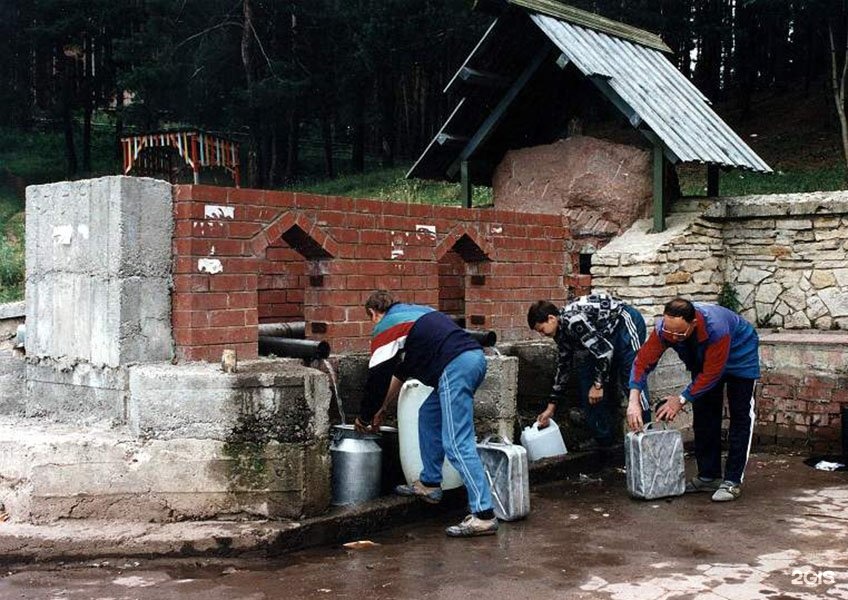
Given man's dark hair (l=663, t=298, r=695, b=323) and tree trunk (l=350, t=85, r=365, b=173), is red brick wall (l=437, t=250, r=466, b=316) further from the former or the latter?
tree trunk (l=350, t=85, r=365, b=173)

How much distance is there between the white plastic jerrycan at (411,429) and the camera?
6.07 meters

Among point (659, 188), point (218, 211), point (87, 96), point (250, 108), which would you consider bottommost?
→ point (218, 211)

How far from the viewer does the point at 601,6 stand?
26156mm

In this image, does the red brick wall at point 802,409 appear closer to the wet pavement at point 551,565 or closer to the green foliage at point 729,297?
the green foliage at point 729,297

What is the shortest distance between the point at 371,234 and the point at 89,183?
2.02 meters

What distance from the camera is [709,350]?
623cm

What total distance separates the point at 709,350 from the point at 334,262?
106 inches

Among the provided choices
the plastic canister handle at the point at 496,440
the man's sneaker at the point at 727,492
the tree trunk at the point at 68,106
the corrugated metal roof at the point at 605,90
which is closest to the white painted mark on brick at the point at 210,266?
the plastic canister handle at the point at 496,440

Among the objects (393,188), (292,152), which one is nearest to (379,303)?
(393,188)

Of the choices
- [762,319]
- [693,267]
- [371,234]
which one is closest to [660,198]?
[693,267]

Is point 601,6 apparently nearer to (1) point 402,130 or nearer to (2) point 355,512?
(1) point 402,130

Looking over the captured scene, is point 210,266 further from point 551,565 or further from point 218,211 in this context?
point 551,565

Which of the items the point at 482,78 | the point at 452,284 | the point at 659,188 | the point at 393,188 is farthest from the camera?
the point at 393,188

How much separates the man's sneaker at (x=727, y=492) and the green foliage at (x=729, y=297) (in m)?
3.55
